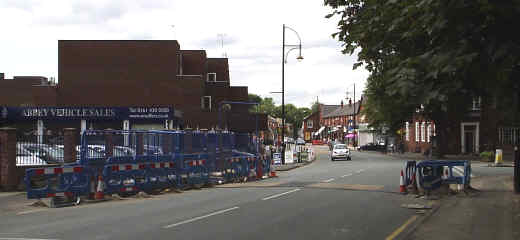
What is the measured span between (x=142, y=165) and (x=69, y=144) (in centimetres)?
462

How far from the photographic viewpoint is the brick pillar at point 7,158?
19.8 metres

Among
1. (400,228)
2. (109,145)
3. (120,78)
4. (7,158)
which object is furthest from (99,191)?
(120,78)

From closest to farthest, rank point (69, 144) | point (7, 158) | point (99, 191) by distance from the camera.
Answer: point (99, 191) < point (7, 158) < point (69, 144)

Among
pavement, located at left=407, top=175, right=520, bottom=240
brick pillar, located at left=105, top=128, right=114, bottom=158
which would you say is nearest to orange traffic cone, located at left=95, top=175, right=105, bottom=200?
brick pillar, located at left=105, top=128, right=114, bottom=158

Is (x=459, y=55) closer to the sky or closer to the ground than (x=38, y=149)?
closer to the sky

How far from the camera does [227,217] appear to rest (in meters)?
12.5

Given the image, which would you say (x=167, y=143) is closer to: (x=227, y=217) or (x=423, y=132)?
(x=227, y=217)

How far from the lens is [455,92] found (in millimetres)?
9086

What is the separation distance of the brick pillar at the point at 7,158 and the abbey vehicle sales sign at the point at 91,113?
59.6ft

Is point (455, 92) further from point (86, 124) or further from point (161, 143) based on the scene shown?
point (86, 124)

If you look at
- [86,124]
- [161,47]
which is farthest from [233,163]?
[161,47]

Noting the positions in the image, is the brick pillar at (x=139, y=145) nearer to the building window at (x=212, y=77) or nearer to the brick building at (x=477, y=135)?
the brick building at (x=477, y=135)

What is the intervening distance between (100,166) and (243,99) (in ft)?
182

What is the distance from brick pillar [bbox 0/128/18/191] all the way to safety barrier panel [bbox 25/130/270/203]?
0.74 metres
